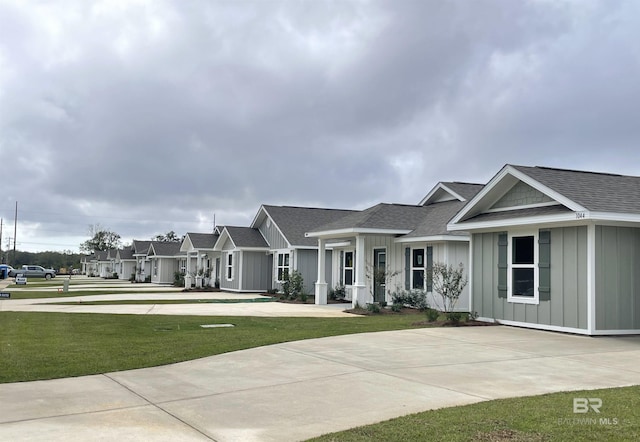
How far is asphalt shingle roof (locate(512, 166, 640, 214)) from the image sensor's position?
13227 millimetres

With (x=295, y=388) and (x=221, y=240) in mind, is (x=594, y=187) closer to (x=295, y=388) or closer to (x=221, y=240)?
(x=295, y=388)

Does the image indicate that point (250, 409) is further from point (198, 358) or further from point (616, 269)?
point (616, 269)

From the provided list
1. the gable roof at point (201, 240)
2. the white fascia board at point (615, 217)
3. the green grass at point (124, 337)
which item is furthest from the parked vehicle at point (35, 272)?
the white fascia board at point (615, 217)

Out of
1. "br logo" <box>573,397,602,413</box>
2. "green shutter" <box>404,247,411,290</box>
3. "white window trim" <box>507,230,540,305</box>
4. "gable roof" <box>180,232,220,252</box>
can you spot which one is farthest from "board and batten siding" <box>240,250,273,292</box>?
"br logo" <box>573,397,602,413</box>

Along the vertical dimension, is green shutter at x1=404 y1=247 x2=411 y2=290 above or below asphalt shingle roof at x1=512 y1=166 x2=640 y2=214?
below

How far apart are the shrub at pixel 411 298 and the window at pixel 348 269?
4.50 metres

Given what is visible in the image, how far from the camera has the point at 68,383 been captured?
8.01 meters

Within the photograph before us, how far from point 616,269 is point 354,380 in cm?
816

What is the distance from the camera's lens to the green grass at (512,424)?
5.24 metres

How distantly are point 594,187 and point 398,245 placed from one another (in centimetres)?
926

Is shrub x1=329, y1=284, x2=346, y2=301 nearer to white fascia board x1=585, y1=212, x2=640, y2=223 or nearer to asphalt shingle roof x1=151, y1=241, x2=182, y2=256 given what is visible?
white fascia board x1=585, y1=212, x2=640, y2=223

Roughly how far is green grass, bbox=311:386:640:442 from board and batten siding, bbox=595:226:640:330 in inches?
282

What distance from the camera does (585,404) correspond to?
645 cm

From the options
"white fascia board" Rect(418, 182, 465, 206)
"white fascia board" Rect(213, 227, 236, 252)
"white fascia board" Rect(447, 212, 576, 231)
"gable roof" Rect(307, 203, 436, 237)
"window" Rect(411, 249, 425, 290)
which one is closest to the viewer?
"white fascia board" Rect(447, 212, 576, 231)
